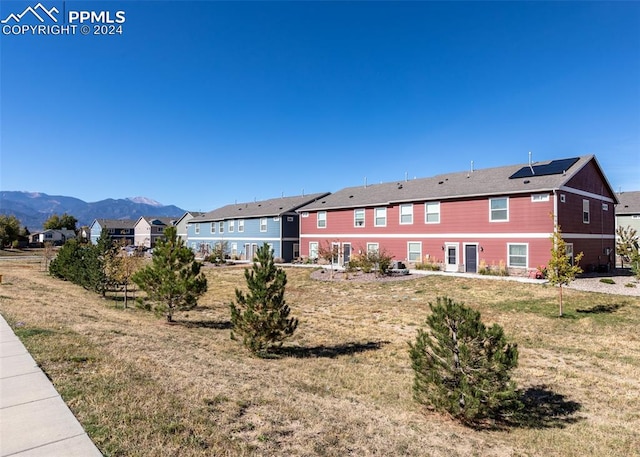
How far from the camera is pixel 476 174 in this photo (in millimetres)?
29234

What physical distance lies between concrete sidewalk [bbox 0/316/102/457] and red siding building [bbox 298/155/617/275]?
23.4 meters

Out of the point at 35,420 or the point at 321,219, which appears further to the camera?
the point at 321,219

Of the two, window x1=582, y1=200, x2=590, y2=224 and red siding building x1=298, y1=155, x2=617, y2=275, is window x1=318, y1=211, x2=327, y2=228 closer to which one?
red siding building x1=298, y1=155, x2=617, y2=275

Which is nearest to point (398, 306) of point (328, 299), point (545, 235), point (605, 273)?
point (328, 299)

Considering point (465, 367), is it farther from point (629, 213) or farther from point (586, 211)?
point (629, 213)


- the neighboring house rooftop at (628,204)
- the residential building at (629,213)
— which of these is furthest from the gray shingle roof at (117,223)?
the neighboring house rooftop at (628,204)

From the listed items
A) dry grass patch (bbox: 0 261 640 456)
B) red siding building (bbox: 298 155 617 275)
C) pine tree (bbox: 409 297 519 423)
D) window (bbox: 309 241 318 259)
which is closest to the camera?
dry grass patch (bbox: 0 261 640 456)

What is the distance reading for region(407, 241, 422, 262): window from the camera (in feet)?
94.1

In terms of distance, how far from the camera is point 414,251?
2909 cm

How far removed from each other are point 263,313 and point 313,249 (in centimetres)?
2671

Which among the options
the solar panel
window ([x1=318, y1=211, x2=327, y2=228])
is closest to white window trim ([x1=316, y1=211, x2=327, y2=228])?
window ([x1=318, y1=211, x2=327, y2=228])

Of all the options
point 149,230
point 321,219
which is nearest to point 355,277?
point 321,219

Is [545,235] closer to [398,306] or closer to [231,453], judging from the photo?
[398,306]

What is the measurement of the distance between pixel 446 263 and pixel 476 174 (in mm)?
8446
